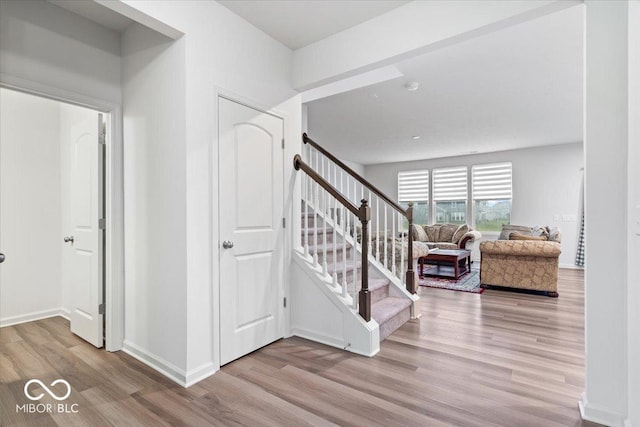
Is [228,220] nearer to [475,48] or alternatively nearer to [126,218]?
[126,218]

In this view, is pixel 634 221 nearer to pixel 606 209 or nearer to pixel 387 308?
pixel 606 209

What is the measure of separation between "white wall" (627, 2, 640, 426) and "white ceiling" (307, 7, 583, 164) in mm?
1237

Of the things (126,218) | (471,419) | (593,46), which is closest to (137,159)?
(126,218)

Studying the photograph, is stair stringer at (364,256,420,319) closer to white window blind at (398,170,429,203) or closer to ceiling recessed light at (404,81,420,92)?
ceiling recessed light at (404,81,420,92)

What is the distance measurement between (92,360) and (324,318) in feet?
5.93

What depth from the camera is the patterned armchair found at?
432 cm

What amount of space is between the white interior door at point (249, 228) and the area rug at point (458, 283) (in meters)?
3.06

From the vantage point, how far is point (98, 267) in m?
2.64

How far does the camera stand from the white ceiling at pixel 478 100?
285 cm

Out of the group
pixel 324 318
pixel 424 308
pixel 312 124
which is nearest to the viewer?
pixel 324 318

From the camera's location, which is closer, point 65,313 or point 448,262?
point 65,313

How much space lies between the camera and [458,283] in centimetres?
511

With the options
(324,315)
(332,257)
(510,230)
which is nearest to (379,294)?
(332,257)

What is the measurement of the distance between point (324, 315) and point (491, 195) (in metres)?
6.65
